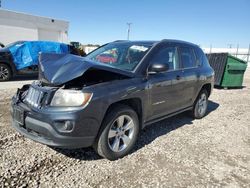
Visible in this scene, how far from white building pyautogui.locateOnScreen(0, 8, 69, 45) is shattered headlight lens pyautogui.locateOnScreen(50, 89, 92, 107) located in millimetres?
27374

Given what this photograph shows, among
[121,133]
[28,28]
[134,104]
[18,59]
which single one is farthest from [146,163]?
[28,28]

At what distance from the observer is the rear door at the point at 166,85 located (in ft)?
11.8

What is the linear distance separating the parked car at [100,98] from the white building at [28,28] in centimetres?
2637

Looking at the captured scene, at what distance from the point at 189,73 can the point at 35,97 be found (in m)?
3.03

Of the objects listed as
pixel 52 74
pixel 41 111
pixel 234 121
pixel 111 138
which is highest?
pixel 52 74

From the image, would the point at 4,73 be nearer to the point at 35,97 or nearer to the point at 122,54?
the point at 122,54

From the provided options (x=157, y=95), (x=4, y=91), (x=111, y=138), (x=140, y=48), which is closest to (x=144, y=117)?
(x=157, y=95)

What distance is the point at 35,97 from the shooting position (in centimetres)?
289

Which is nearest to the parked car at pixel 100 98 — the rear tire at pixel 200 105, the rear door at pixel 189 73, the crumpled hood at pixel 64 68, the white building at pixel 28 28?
the crumpled hood at pixel 64 68

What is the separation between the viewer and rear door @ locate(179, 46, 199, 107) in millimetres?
4422

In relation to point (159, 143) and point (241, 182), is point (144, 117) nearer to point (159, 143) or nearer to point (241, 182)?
point (159, 143)

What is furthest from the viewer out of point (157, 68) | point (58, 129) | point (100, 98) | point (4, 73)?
point (4, 73)

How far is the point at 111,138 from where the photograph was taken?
125 inches

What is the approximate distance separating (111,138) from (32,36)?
93.9 feet
